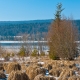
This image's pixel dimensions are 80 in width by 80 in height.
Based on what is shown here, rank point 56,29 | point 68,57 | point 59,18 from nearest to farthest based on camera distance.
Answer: point 68,57 → point 56,29 → point 59,18

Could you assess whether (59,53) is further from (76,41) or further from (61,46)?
(76,41)

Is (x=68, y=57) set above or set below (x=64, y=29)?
below

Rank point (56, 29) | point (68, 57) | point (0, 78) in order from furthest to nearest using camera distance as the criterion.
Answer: point (56, 29)
point (68, 57)
point (0, 78)

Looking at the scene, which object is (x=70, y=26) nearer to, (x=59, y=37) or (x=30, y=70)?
(x=59, y=37)

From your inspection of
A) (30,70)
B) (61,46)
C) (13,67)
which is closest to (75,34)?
(61,46)

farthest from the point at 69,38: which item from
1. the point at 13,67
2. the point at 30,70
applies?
the point at 30,70

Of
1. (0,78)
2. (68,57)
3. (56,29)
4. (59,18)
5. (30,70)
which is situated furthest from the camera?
(59,18)

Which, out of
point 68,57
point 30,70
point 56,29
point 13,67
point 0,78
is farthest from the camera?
point 56,29

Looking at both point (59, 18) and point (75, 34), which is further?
point (59, 18)

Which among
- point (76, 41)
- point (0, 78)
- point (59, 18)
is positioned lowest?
point (0, 78)

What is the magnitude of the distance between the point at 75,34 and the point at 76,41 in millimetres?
859

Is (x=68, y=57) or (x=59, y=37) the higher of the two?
(x=59, y=37)

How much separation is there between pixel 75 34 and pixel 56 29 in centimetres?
240

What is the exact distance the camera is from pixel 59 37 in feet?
99.5
